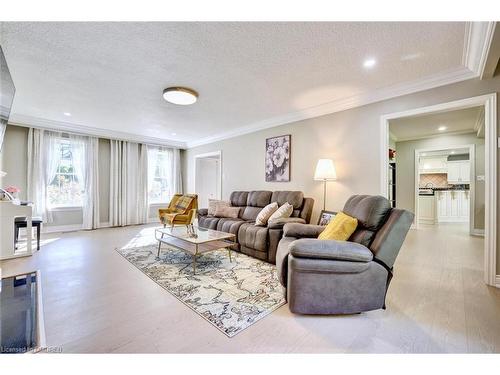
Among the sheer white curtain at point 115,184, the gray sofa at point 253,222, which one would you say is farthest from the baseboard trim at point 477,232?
the sheer white curtain at point 115,184

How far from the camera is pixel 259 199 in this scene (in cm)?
416

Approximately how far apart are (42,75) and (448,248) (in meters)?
6.55

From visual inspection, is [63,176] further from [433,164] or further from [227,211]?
[433,164]

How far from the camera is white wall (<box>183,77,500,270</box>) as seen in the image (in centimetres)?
262

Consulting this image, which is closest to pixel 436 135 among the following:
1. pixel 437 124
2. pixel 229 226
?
pixel 437 124

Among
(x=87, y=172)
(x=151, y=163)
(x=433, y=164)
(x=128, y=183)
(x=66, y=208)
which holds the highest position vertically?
(x=433, y=164)

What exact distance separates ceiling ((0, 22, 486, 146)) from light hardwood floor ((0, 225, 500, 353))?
7.65ft

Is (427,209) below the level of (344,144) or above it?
below

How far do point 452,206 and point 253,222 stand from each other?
6846mm

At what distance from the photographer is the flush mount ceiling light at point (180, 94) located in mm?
2908

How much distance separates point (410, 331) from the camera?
5.07ft

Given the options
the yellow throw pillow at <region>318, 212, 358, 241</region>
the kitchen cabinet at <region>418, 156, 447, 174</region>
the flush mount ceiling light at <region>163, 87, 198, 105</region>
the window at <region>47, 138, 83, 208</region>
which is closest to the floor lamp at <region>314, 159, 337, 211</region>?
the yellow throw pillow at <region>318, 212, 358, 241</region>
